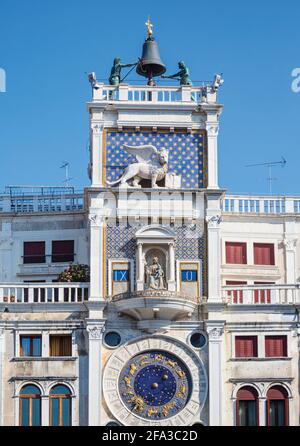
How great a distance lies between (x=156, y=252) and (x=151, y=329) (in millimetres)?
3318

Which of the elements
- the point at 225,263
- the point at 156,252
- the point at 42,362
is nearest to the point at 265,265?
the point at 225,263

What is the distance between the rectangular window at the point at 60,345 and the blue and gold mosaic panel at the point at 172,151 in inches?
278

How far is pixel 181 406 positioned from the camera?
3022 inches

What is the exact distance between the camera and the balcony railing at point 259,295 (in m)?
78.4

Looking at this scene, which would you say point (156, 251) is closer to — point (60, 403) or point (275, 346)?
point (275, 346)

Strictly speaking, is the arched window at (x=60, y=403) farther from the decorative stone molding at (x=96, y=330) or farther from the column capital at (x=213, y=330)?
the column capital at (x=213, y=330)

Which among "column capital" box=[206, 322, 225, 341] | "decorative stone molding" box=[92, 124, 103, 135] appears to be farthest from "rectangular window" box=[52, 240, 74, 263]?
"column capital" box=[206, 322, 225, 341]

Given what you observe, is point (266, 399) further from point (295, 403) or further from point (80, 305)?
point (80, 305)

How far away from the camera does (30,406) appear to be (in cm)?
7675

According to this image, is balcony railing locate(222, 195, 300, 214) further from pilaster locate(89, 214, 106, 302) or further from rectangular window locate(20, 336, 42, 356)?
rectangular window locate(20, 336, 42, 356)

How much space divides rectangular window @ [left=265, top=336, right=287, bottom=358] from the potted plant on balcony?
8138mm

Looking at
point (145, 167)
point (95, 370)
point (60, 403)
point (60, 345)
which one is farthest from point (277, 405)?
point (145, 167)

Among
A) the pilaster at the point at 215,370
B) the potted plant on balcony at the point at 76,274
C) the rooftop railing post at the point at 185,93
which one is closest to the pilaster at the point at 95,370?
the potted plant on balcony at the point at 76,274

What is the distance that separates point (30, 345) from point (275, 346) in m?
10.3
